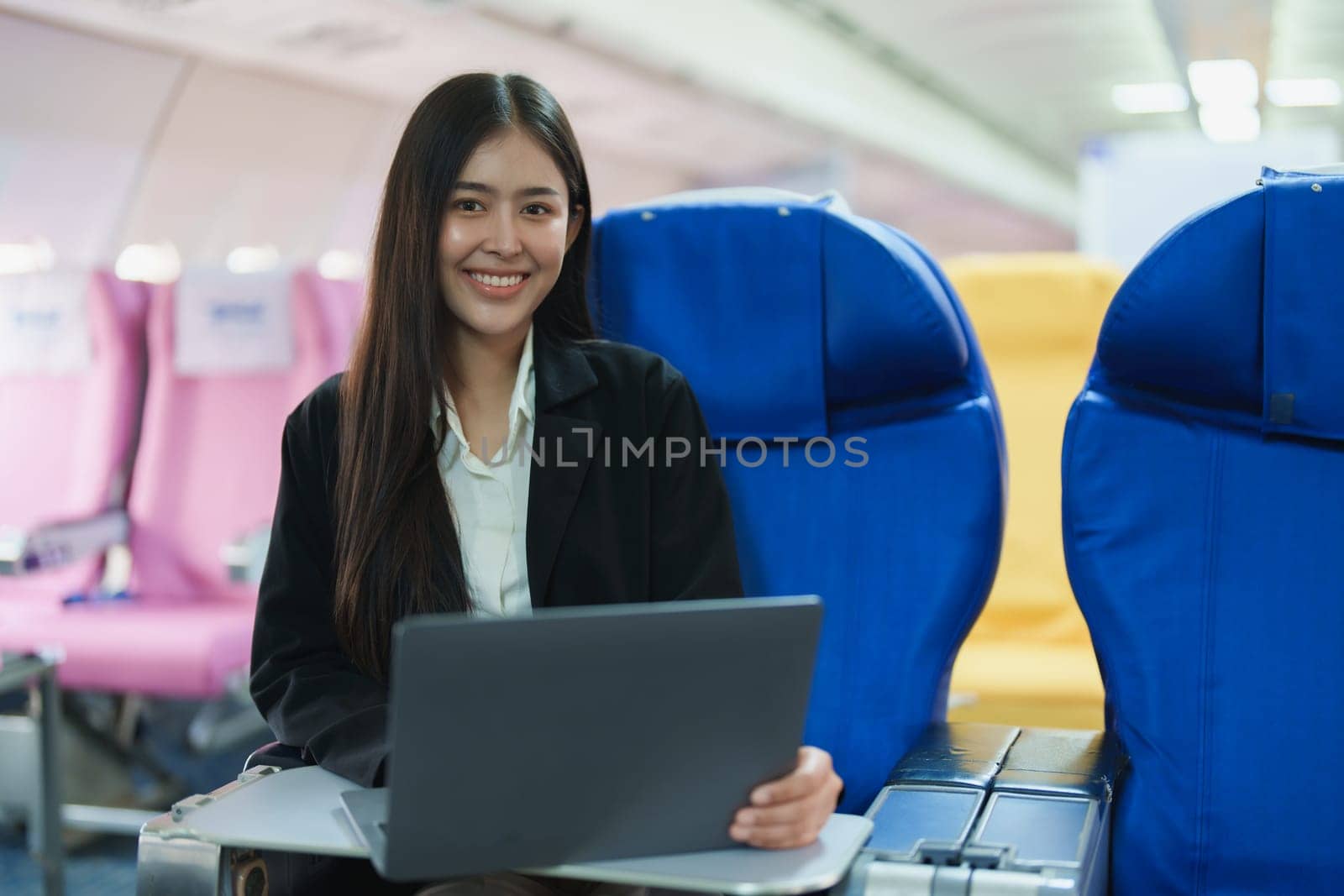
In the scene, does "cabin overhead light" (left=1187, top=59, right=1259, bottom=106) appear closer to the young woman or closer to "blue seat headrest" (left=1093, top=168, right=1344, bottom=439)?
"blue seat headrest" (left=1093, top=168, right=1344, bottom=439)

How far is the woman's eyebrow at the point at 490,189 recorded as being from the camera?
1629 millimetres

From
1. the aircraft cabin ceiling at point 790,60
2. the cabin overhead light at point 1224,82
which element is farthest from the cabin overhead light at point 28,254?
the cabin overhead light at point 1224,82

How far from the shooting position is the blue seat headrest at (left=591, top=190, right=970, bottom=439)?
1796 millimetres

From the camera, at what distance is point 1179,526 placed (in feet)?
5.60

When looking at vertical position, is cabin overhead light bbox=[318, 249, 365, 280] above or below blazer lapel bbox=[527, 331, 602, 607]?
above

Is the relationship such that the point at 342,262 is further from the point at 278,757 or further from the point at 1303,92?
the point at 278,757

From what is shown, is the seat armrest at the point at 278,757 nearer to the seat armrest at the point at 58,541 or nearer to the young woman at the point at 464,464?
the young woman at the point at 464,464

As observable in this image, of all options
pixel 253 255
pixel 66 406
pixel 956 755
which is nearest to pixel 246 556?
pixel 66 406

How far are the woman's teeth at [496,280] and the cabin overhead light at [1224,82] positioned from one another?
970 centimetres

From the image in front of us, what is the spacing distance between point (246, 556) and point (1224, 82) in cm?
993

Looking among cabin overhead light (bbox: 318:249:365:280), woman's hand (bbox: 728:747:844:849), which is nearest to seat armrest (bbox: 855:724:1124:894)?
woman's hand (bbox: 728:747:844:849)

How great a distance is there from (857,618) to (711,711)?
0.76m

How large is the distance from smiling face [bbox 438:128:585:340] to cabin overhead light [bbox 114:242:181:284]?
23.3 ft

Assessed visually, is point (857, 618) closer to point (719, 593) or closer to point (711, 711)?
point (719, 593)
